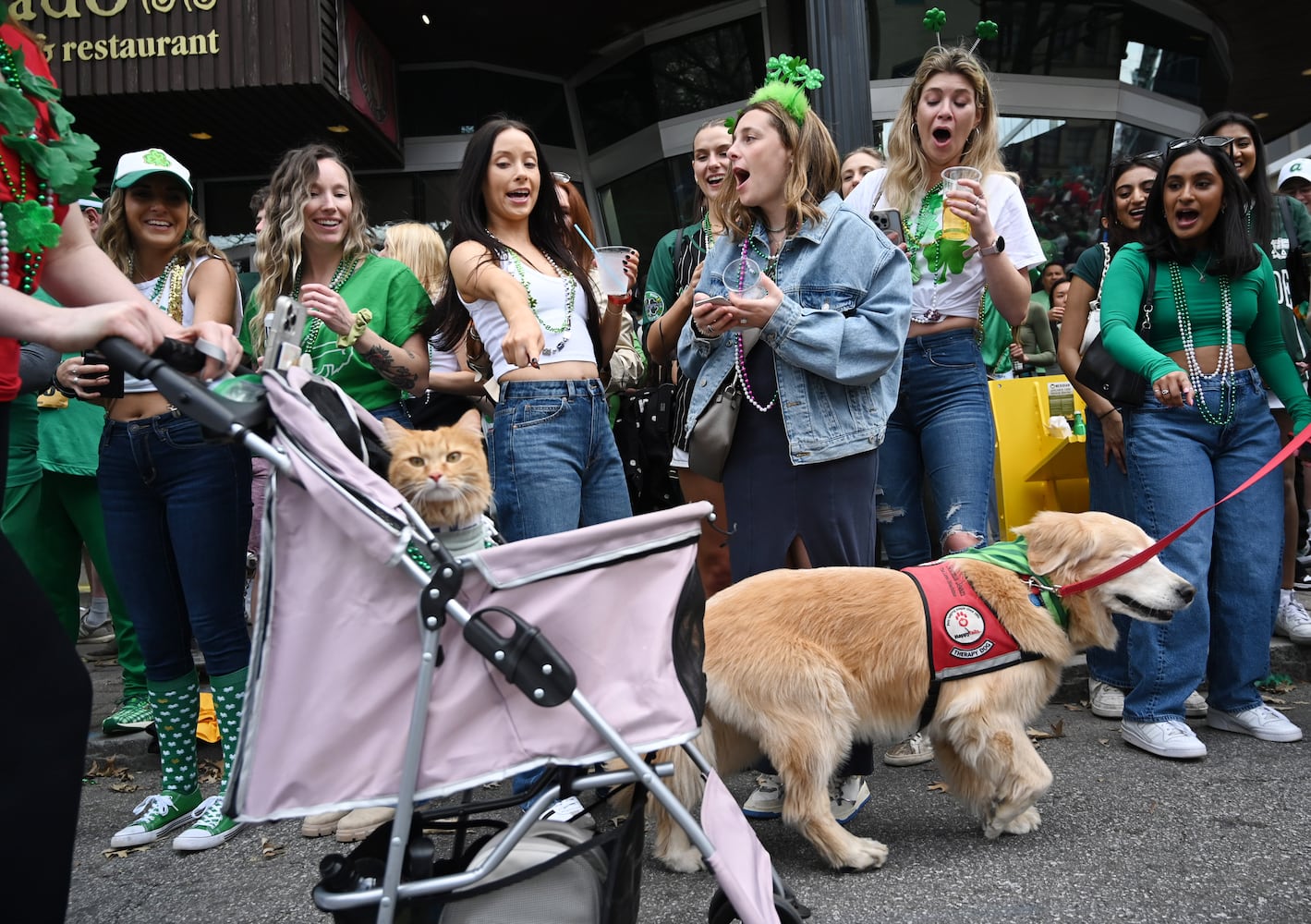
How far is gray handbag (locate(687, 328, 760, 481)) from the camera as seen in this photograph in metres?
3.05

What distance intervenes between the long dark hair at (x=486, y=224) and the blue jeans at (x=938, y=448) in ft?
3.71

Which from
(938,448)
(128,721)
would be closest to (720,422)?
(938,448)

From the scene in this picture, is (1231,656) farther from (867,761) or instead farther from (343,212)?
(343,212)

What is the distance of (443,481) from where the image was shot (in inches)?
98.9

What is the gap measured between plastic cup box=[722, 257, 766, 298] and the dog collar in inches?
39.6

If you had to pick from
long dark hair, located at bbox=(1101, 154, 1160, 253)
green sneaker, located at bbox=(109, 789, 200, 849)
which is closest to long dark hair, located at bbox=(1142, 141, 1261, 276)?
long dark hair, located at bbox=(1101, 154, 1160, 253)

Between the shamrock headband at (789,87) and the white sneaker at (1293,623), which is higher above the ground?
the shamrock headband at (789,87)

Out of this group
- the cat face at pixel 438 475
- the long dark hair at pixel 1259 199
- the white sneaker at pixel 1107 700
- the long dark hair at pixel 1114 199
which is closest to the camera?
the cat face at pixel 438 475

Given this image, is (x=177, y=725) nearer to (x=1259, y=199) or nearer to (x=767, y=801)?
(x=767, y=801)

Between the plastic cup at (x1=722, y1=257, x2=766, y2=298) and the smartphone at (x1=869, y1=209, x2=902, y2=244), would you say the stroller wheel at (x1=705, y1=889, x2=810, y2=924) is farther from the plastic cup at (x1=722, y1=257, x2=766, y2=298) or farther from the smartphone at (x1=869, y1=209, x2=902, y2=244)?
the smartphone at (x1=869, y1=209, x2=902, y2=244)

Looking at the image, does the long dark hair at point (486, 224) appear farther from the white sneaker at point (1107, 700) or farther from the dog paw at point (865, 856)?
the white sneaker at point (1107, 700)

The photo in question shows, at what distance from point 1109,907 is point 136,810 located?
310 centimetres

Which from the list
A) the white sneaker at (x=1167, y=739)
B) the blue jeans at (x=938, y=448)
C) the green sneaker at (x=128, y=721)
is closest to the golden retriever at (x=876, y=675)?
the blue jeans at (x=938, y=448)

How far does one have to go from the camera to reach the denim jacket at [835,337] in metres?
2.86
